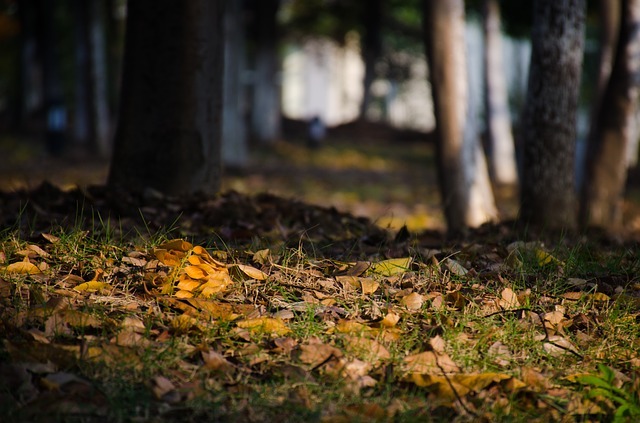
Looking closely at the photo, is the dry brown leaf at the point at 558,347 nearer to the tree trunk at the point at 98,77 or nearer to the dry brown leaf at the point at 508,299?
the dry brown leaf at the point at 508,299

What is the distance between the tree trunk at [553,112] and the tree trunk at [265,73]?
1737 cm

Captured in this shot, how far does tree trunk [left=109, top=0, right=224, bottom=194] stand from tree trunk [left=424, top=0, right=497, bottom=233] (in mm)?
2843

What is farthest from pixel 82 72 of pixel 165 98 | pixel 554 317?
pixel 554 317

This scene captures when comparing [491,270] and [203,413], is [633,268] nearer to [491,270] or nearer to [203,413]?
[491,270]

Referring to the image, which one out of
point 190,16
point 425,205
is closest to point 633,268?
point 190,16

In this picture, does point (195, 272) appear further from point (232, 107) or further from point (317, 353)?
point (232, 107)

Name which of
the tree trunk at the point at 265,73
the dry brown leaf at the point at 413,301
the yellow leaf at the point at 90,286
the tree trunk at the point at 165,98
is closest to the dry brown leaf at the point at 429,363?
the dry brown leaf at the point at 413,301

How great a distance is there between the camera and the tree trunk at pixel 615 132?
29.8ft

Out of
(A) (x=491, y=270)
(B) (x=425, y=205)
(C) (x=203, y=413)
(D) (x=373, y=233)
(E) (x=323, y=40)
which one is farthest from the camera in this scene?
(E) (x=323, y=40)

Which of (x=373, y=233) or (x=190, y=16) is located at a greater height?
(x=190, y=16)

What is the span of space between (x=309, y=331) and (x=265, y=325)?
19 centimetres

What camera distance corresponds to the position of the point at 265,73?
24.1 metres

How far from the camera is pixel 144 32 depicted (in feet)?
20.5

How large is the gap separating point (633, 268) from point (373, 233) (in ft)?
5.22
